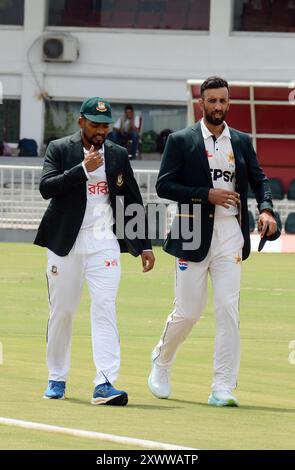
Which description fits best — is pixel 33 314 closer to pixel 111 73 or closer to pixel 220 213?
pixel 220 213

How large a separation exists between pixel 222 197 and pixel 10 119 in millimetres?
29050

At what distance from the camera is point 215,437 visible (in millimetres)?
8016

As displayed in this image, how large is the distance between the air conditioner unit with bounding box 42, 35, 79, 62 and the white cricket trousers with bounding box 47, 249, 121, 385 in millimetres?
27920

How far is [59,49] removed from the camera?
37.2 meters

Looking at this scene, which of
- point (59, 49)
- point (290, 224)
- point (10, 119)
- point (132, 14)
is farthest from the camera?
point (10, 119)

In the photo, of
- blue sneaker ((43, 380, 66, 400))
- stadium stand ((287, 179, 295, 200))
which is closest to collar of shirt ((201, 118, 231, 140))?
blue sneaker ((43, 380, 66, 400))

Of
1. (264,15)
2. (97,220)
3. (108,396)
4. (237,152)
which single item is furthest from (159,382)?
(264,15)

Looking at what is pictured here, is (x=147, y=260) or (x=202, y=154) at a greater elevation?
(x=202, y=154)

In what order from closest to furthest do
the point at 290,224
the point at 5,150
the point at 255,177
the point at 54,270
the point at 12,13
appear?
the point at 54,270 → the point at 255,177 → the point at 290,224 → the point at 5,150 → the point at 12,13

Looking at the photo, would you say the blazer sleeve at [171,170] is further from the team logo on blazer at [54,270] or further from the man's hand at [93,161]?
the team logo on blazer at [54,270]

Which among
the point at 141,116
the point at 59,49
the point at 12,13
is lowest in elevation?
the point at 141,116

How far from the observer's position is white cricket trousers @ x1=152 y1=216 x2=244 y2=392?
31.4 feet

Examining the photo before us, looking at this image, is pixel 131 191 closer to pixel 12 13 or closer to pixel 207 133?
pixel 207 133

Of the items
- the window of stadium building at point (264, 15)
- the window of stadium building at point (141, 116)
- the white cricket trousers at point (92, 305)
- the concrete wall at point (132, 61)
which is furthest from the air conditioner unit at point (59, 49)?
the white cricket trousers at point (92, 305)
